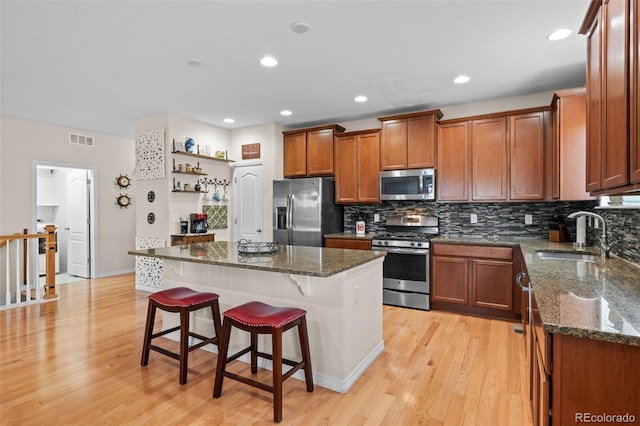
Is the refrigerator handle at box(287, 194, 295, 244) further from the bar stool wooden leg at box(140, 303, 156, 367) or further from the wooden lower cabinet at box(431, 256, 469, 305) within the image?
the bar stool wooden leg at box(140, 303, 156, 367)

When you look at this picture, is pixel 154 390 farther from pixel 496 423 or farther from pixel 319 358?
pixel 496 423

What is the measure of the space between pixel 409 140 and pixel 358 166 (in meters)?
0.81

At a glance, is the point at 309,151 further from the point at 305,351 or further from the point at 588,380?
the point at 588,380

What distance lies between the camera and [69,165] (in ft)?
18.6

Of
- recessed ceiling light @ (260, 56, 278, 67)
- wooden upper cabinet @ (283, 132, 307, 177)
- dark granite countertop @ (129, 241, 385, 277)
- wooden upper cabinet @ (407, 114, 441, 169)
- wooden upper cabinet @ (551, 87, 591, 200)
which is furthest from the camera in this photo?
wooden upper cabinet @ (283, 132, 307, 177)

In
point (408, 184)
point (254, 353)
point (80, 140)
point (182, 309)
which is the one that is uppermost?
point (80, 140)

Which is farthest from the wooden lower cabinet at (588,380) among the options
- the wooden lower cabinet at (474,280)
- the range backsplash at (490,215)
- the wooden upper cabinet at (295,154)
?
the wooden upper cabinet at (295,154)

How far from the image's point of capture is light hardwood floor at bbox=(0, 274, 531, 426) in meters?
2.03

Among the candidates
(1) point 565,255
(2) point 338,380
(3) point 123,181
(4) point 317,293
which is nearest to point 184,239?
(3) point 123,181

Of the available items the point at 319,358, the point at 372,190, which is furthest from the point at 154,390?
the point at 372,190

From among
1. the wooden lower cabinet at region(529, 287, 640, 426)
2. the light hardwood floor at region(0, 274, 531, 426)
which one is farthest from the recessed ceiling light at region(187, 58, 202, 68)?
the wooden lower cabinet at region(529, 287, 640, 426)

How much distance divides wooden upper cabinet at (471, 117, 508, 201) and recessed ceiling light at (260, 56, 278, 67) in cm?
257

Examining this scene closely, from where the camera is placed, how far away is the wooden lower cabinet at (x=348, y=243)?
4508 mm

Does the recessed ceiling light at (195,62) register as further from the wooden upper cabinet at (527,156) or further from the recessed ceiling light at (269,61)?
the wooden upper cabinet at (527,156)
